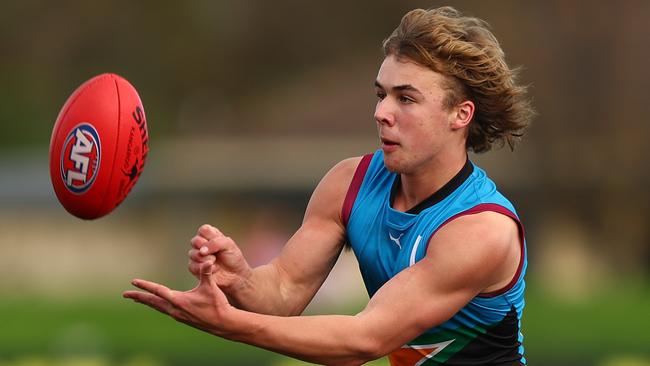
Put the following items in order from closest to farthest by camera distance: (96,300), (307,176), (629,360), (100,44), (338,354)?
(338,354), (629,360), (96,300), (307,176), (100,44)

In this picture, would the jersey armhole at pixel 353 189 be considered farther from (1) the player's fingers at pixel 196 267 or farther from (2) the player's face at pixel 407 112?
(1) the player's fingers at pixel 196 267

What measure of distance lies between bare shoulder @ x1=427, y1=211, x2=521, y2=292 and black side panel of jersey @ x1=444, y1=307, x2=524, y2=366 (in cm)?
30

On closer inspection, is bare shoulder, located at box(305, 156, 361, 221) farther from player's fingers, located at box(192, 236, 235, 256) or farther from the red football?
the red football

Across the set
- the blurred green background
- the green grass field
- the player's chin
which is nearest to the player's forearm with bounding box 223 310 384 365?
the player's chin

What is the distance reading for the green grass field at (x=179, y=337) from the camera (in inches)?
558

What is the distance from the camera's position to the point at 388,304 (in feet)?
19.3

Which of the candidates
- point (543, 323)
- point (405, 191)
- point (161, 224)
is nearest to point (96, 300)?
point (543, 323)

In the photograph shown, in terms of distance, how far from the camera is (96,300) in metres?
21.6

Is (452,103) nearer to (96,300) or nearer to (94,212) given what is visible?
(94,212)

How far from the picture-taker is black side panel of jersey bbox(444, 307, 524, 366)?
21.2ft

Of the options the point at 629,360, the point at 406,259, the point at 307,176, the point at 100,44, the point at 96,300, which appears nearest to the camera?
the point at 406,259

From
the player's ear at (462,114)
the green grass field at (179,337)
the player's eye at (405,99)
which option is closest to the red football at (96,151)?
the player's eye at (405,99)

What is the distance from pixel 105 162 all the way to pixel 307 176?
1031 inches

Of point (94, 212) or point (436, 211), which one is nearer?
point (436, 211)
